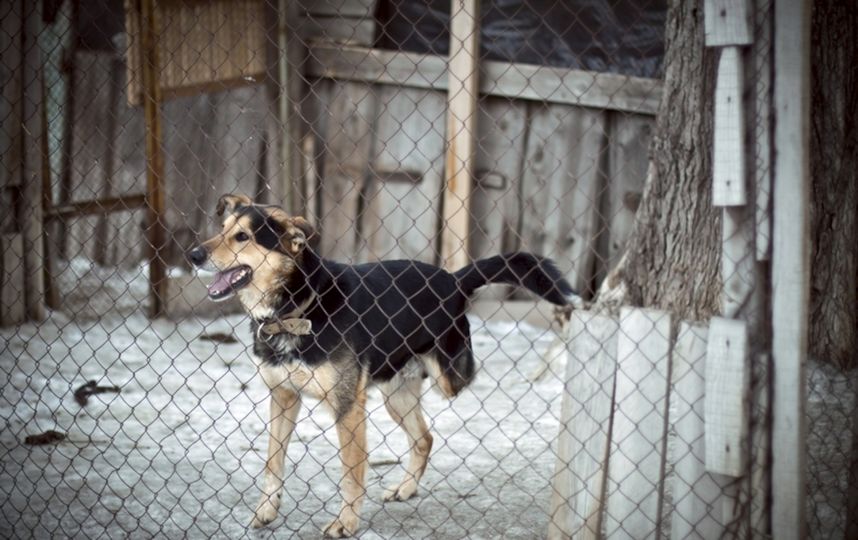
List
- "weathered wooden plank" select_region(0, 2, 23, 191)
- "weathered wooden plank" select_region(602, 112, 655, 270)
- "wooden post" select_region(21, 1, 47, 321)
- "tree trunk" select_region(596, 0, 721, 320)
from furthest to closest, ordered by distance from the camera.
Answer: "weathered wooden plank" select_region(602, 112, 655, 270) → "wooden post" select_region(21, 1, 47, 321) → "weathered wooden plank" select_region(0, 2, 23, 191) → "tree trunk" select_region(596, 0, 721, 320)

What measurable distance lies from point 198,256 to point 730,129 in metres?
2.29

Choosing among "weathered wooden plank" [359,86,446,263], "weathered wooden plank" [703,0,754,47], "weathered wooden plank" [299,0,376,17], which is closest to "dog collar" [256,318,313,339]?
"weathered wooden plank" [703,0,754,47]

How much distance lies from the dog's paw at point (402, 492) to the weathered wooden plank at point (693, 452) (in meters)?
1.48

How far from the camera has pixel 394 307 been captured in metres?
4.09

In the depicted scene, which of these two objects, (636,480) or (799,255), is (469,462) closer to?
(636,480)

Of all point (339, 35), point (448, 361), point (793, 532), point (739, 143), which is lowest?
point (793, 532)

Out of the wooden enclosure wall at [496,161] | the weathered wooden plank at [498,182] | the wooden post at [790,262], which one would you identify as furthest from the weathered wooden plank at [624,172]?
the wooden post at [790,262]

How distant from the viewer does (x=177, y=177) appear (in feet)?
25.5

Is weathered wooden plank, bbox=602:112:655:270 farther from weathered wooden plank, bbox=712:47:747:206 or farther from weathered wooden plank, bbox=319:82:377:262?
weathered wooden plank, bbox=712:47:747:206

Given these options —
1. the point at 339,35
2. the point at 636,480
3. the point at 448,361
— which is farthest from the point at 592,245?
the point at 636,480

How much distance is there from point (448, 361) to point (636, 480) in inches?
53.7

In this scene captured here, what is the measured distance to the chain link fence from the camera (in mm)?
3088

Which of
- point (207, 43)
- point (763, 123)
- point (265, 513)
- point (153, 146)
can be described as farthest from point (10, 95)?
point (763, 123)

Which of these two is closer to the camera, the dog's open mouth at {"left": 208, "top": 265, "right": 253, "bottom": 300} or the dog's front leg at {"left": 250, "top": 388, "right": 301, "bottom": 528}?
the dog's front leg at {"left": 250, "top": 388, "right": 301, "bottom": 528}
